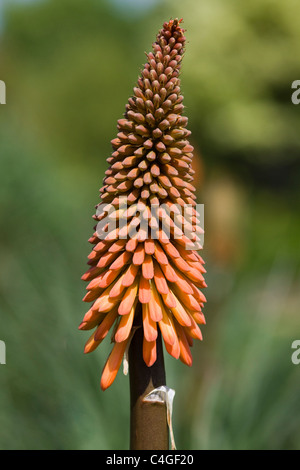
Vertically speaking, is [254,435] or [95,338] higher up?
[95,338]

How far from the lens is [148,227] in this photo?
1441 millimetres

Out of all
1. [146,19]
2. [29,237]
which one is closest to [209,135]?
[146,19]

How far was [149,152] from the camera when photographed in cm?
145

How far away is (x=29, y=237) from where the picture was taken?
3.46 metres

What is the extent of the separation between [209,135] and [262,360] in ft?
49.7

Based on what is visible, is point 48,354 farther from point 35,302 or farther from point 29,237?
point 29,237

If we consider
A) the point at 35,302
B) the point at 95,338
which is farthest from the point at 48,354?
the point at 95,338

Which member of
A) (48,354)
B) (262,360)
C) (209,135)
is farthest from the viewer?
(209,135)

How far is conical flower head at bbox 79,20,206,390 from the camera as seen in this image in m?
1.39

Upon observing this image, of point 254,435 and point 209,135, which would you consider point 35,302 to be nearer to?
point 254,435

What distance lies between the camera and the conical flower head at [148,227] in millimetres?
1389
